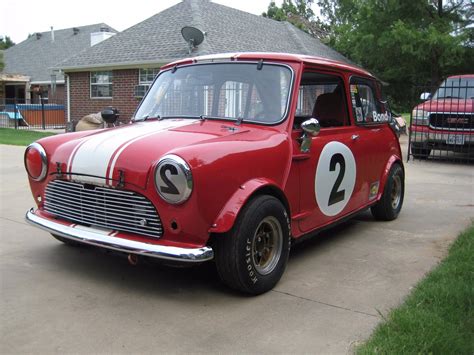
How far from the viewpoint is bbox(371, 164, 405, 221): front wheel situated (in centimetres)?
600

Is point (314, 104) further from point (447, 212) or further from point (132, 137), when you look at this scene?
point (447, 212)

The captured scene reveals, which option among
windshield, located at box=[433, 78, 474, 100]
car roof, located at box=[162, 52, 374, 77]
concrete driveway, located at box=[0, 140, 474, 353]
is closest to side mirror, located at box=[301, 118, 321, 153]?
car roof, located at box=[162, 52, 374, 77]

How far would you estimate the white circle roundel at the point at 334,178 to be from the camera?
4535 mm

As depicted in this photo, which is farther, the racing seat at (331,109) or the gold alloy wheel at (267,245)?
the racing seat at (331,109)

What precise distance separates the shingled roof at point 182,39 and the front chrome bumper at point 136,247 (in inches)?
518

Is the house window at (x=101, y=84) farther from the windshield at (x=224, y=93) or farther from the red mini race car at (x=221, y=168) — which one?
the windshield at (x=224, y=93)

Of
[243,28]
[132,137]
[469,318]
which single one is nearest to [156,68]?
[243,28]

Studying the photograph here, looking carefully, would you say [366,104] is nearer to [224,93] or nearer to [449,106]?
[224,93]

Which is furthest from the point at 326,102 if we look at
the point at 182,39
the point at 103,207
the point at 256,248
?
the point at 182,39

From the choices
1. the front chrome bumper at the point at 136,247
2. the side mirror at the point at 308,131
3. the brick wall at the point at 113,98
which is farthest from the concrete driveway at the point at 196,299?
the brick wall at the point at 113,98

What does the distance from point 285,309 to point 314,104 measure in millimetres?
2330

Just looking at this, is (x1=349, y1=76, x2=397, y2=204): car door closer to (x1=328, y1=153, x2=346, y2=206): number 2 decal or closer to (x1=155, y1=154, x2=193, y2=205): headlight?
(x1=328, y1=153, x2=346, y2=206): number 2 decal

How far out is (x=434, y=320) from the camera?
324 centimetres

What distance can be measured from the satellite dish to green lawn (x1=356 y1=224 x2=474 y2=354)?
495 inches
